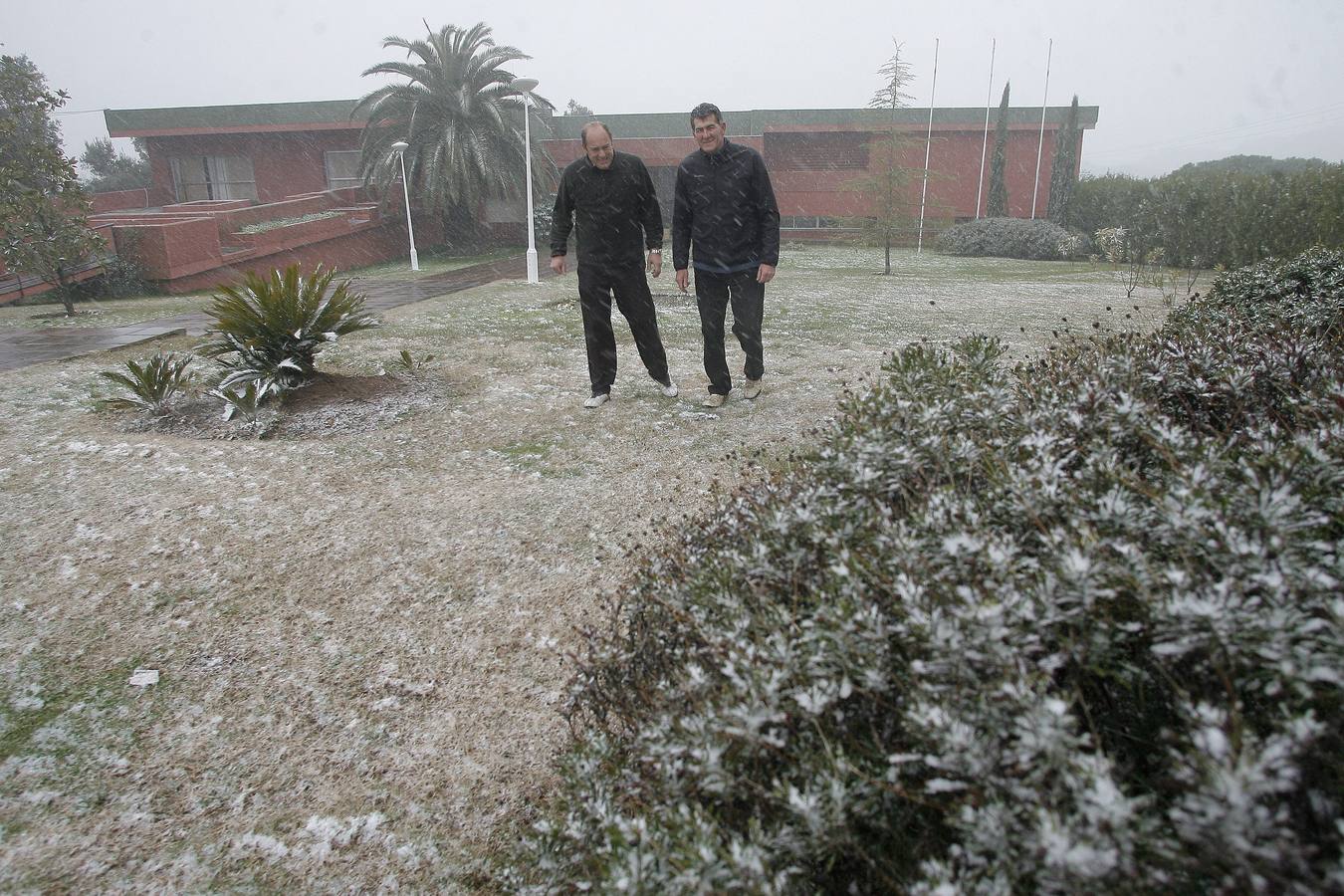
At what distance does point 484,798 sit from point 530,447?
9.89ft

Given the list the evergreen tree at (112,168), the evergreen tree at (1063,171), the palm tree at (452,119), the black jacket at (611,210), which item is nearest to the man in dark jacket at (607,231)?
the black jacket at (611,210)

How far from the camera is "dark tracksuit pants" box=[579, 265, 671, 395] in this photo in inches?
219

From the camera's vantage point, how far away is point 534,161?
23.5 m

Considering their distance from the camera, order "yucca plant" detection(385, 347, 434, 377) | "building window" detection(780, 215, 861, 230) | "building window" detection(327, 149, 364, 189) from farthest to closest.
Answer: "building window" detection(327, 149, 364, 189) < "building window" detection(780, 215, 861, 230) < "yucca plant" detection(385, 347, 434, 377)

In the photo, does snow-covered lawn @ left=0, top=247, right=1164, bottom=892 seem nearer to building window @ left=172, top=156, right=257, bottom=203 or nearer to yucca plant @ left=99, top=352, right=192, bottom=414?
yucca plant @ left=99, top=352, right=192, bottom=414

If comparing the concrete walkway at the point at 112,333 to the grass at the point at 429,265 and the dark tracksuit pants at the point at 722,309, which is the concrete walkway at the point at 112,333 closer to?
the grass at the point at 429,265

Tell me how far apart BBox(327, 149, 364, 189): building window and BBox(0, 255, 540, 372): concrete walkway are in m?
17.4

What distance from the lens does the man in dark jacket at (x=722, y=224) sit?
5.20 metres

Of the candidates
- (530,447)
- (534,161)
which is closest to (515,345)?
(530,447)

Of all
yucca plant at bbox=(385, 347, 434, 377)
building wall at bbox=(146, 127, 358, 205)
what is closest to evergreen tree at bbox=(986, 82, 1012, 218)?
building wall at bbox=(146, 127, 358, 205)

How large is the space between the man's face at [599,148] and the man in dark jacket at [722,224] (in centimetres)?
51

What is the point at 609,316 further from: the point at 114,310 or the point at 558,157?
the point at 558,157

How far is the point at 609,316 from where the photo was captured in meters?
5.70

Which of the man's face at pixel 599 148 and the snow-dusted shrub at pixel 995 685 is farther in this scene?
the man's face at pixel 599 148
